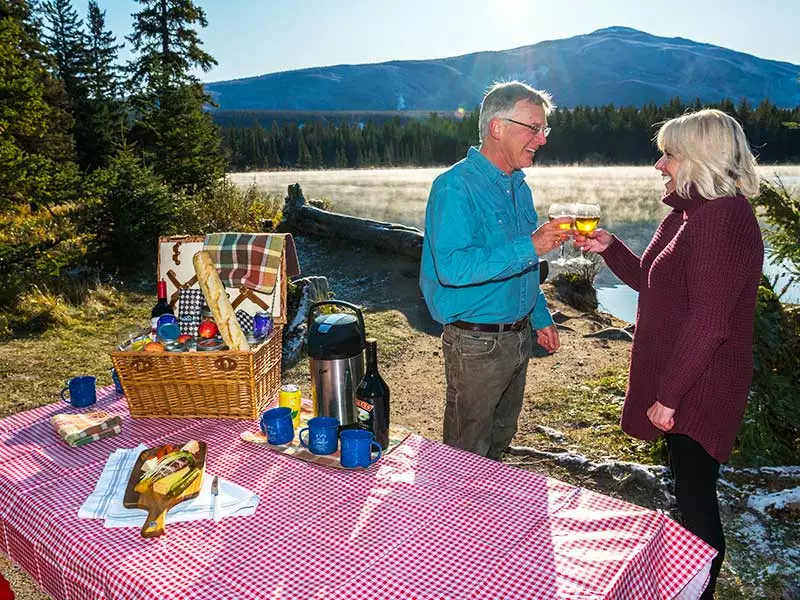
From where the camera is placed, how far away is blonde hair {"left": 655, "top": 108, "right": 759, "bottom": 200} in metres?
2.39

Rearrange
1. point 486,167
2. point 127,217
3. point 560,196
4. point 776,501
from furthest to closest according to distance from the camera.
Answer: point 560,196, point 127,217, point 776,501, point 486,167

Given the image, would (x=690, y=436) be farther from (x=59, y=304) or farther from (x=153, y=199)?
(x=153, y=199)

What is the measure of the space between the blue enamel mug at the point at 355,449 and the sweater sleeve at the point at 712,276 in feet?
4.13

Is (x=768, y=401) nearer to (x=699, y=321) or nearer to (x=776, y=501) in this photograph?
(x=776, y=501)

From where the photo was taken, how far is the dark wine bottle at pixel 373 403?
246cm

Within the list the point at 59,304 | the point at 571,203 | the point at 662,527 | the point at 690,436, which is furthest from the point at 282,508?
the point at 59,304

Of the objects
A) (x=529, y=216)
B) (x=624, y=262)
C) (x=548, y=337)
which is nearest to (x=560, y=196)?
(x=548, y=337)

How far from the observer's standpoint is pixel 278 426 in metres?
2.47

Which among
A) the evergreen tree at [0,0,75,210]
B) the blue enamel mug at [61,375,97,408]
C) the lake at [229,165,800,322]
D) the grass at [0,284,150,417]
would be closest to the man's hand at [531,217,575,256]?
the blue enamel mug at [61,375,97,408]

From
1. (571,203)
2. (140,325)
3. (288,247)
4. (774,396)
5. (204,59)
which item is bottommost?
(140,325)

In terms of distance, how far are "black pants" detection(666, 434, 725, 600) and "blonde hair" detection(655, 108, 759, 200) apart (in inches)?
41.6

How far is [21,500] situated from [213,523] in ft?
2.46

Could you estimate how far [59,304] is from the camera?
8.85 metres

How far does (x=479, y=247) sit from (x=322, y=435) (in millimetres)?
1278
